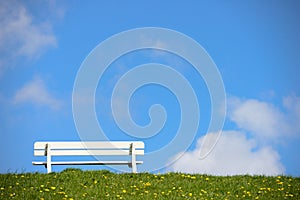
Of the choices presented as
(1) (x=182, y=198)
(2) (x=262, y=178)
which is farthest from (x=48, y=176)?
(2) (x=262, y=178)

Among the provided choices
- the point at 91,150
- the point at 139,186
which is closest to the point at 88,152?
the point at 91,150

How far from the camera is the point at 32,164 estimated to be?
1117cm

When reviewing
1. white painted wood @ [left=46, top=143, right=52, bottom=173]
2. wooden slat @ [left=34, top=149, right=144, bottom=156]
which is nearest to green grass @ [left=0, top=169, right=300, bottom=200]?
white painted wood @ [left=46, top=143, right=52, bottom=173]

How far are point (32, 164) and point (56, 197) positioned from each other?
10.2 feet

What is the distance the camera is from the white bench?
11164 mm

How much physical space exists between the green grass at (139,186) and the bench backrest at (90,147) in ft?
3.55

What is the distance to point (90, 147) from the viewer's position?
1138 cm

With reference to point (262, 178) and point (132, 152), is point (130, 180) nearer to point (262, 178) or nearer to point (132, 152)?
→ point (132, 152)

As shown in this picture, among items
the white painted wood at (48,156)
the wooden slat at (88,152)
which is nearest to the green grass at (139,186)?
the white painted wood at (48,156)

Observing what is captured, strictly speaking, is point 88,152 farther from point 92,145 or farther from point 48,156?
point 48,156

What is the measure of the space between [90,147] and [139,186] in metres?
2.63

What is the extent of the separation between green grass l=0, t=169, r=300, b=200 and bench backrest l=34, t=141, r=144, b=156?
108 centimetres

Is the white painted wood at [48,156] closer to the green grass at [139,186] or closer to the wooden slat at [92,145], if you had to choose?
the wooden slat at [92,145]

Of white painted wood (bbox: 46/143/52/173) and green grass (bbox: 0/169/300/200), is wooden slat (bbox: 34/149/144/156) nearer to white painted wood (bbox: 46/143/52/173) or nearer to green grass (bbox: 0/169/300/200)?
white painted wood (bbox: 46/143/52/173)
